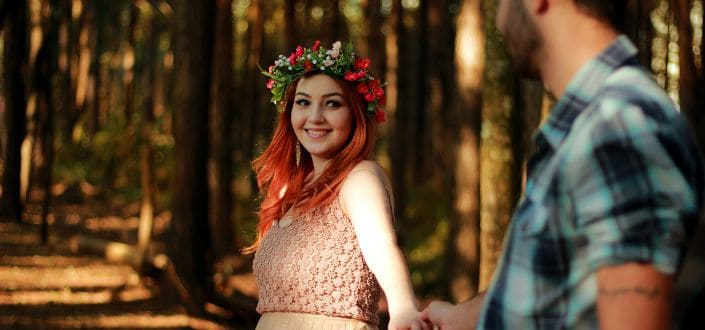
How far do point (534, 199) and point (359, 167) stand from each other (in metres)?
1.84

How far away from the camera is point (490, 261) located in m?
8.80

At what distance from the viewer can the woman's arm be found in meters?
3.57

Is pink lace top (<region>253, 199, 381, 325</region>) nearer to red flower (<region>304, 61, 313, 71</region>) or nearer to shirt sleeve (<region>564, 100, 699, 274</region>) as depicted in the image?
red flower (<region>304, 61, 313, 71</region>)

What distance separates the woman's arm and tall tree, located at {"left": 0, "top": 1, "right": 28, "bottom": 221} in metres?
15.8

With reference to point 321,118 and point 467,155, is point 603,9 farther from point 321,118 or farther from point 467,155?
point 467,155

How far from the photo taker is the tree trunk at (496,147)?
864 centimetres

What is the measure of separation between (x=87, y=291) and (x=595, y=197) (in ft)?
41.2

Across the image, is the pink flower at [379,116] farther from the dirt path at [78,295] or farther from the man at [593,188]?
the dirt path at [78,295]

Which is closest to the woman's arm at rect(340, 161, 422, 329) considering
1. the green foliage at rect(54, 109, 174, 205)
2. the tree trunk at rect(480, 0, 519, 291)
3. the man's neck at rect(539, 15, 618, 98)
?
the man's neck at rect(539, 15, 618, 98)

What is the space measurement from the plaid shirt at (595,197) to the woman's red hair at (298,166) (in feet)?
5.79

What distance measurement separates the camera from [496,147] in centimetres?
865

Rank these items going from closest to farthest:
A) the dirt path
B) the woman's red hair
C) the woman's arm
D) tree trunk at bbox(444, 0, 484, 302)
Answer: the woman's arm, the woman's red hair, tree trunk at bbox(444, 0, 484, 302), the dirt path

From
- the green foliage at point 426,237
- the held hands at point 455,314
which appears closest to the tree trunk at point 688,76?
the green foliage at point 426,237

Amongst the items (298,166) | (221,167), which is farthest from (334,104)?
(221,167)
